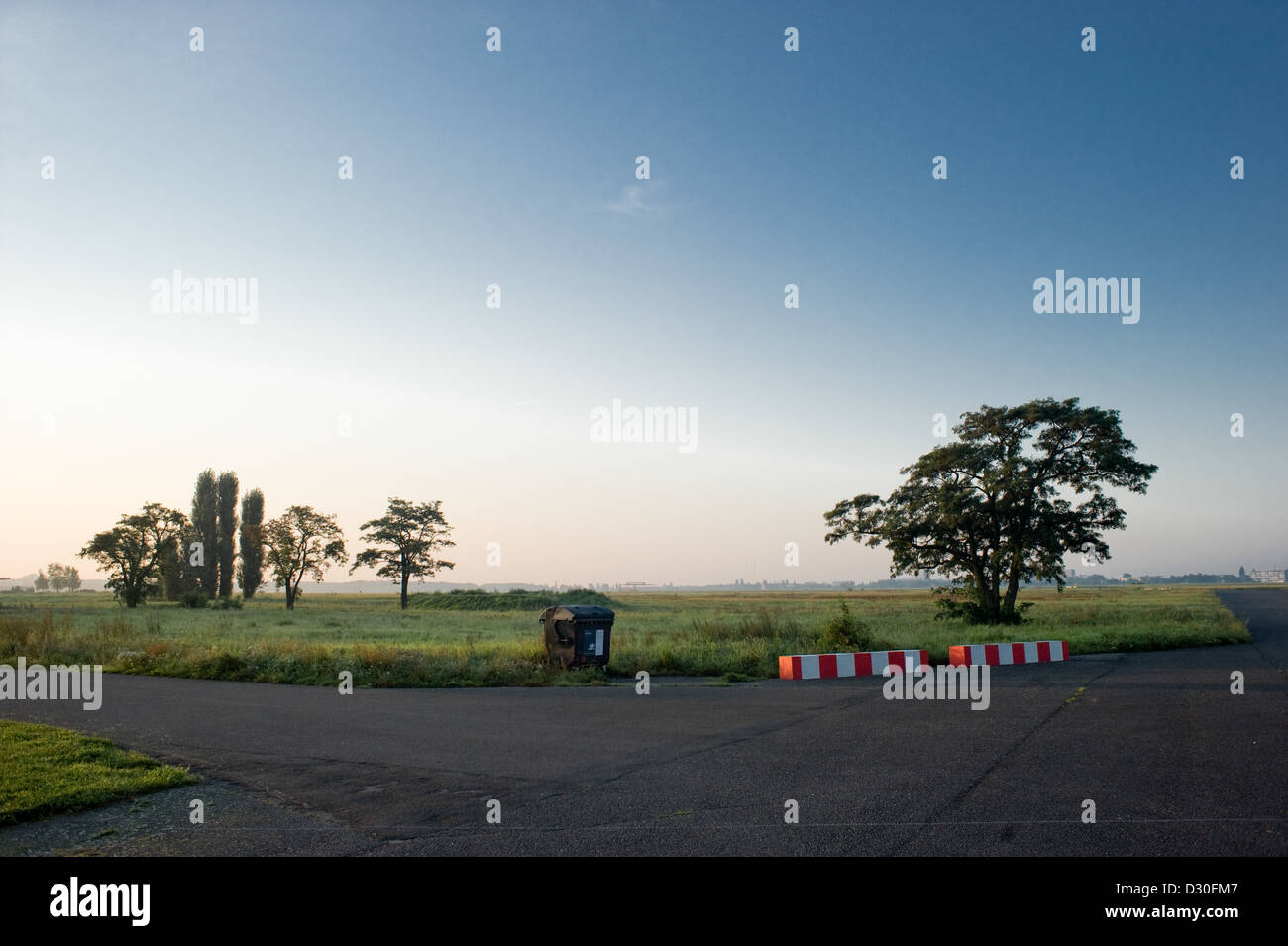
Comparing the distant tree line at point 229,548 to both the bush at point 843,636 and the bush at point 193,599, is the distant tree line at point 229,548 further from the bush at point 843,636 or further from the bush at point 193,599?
the bush at point 843,636

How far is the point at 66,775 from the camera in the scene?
22.5ft

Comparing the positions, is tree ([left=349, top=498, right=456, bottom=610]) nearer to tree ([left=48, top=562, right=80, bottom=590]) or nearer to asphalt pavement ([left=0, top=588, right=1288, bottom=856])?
asphalt pavement ([left=0, top=588, right=1288, bottom=856])

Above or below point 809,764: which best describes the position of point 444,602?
below

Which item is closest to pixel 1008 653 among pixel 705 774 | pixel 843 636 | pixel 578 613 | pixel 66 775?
pixel 843 636

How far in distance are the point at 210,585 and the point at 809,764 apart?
7179 centimetres

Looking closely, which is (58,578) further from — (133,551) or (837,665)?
Answer: (837,665)

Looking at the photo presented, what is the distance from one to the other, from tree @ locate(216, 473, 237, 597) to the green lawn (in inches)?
2705

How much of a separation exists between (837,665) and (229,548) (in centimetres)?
7025

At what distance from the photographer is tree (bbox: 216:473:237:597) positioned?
7075 cm

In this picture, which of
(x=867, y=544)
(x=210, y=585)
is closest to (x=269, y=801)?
(x=867, y=544)

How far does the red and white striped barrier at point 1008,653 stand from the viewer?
16.2 m

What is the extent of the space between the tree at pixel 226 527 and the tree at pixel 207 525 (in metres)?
0.35
